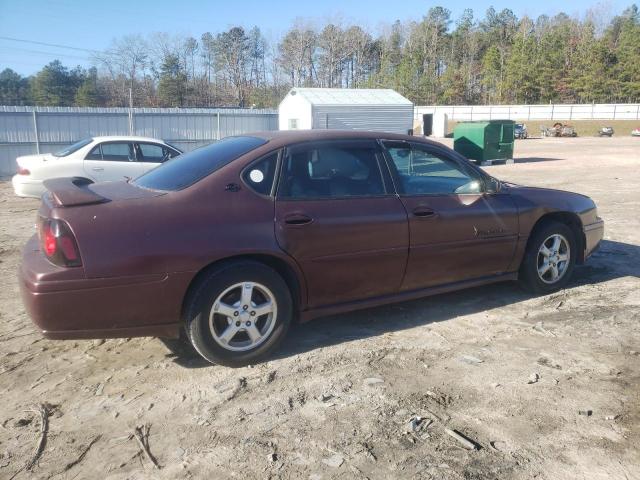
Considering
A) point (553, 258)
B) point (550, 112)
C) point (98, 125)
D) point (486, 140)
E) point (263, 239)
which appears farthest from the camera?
point (550, 112)

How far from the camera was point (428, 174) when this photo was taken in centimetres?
482

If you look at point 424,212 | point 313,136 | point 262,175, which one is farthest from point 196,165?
point 424,212

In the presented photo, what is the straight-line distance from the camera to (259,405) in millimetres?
3316

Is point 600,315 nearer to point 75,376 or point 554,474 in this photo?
point 554,474

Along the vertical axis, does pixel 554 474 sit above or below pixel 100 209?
below

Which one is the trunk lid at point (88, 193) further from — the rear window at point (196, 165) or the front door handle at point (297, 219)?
the front door handle at point (297, 219)

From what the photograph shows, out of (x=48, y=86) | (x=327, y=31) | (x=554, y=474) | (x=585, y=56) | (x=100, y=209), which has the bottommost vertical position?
(x=554, y=474)

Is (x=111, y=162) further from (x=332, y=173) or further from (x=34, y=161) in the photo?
(x=332, y=173)

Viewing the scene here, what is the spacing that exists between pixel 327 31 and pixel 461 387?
91867mm

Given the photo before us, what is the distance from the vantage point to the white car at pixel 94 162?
414 inches

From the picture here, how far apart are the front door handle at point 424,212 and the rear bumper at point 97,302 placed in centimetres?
186

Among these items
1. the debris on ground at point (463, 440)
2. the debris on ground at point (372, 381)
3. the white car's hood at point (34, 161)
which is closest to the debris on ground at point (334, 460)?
the debris on ground at point (463, 440)

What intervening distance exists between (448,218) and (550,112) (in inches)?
2689

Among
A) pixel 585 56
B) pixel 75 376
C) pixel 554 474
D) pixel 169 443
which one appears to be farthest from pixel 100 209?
pixel 585 56
